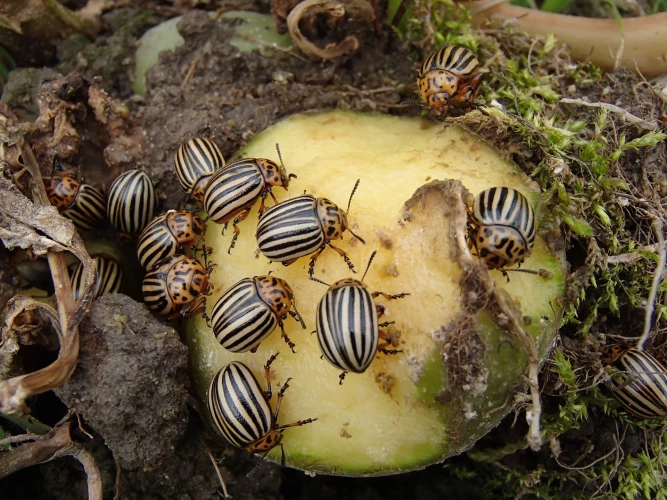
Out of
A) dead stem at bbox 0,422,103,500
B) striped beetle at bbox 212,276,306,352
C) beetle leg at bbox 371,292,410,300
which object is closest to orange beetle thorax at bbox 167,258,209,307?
striped beetle at bbox 212,276,306,352

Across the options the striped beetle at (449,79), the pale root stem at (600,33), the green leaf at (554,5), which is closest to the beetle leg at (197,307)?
the striped beetle at (449,79)

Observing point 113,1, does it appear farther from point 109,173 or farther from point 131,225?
point 131,225

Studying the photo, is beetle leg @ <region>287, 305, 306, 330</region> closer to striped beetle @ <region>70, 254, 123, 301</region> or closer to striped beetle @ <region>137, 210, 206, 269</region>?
striped beetle @ <region>137, 210, 206, 269</region>

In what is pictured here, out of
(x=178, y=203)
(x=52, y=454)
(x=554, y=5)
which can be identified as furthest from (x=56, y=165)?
(x=554, y=5)

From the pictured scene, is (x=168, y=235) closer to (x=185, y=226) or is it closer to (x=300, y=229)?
(x=185, y=226)

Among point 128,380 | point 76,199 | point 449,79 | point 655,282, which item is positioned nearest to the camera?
point 128,380

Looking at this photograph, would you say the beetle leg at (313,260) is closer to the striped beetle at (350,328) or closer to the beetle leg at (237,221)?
the striped beetle at (350,328)
